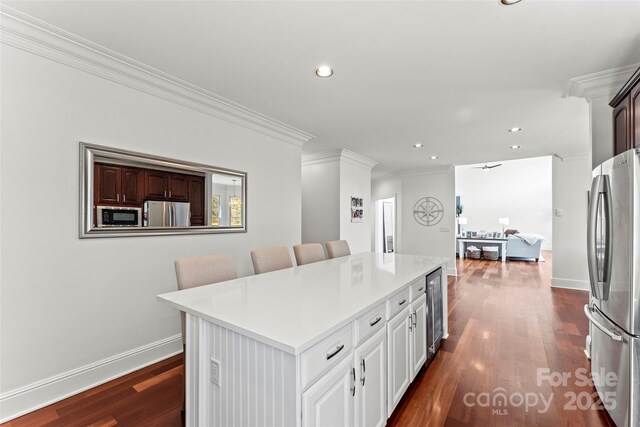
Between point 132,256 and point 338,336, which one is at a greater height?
point 132,256

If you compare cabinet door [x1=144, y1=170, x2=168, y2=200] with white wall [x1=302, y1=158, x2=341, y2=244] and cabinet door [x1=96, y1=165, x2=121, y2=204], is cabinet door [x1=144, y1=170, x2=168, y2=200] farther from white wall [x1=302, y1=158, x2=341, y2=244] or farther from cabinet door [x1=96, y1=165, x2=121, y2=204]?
white wall [x1=302, y1=158, x2=341, y2=244]

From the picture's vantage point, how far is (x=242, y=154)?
335 centimetres

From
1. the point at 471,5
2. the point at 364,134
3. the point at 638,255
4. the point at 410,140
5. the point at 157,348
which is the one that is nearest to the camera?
the point at 638,255

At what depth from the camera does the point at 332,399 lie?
3.92 feet

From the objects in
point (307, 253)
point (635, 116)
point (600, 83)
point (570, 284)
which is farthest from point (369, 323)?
point (570, 284)

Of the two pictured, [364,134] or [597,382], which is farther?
[364,134]

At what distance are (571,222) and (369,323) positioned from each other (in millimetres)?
5627

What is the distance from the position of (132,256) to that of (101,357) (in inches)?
30.6

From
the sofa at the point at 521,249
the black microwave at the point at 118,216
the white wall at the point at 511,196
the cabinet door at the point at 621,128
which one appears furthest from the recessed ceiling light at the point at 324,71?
the white wall at the point at 511,196

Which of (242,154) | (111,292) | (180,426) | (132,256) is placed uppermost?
(242,154)

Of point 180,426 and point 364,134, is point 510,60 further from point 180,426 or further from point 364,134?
point 180,426

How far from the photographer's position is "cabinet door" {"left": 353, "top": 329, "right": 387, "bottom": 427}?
4.55 ft

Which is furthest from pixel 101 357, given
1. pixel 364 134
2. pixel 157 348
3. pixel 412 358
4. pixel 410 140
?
pixel 410 140

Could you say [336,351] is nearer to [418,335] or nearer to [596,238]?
[418,335]
